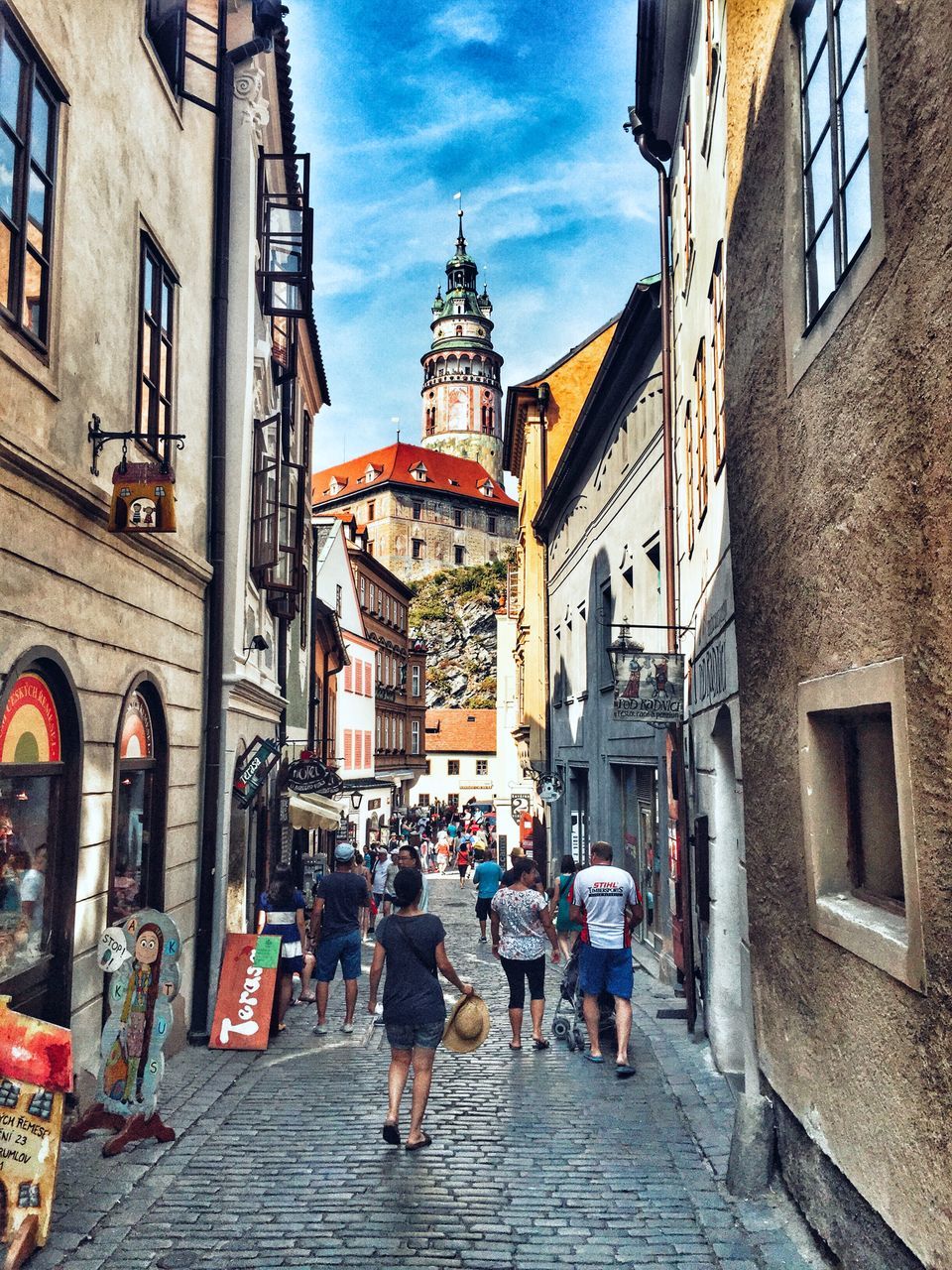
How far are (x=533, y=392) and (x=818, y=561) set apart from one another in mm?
26288

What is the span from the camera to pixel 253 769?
12672mm

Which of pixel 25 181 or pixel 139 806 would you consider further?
pixel 139 806

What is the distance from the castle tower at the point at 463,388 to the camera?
118 metres

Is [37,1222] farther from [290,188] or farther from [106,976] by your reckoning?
[290,188]

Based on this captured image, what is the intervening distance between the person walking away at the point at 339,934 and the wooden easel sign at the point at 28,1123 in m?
5.19

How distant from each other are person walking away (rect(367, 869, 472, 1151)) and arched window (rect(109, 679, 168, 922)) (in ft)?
8.40

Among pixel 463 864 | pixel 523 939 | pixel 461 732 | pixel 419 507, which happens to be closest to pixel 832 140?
pixel 523 939

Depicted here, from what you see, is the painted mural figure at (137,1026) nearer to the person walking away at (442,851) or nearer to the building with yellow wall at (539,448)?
the building with yellow wall at (539,448)

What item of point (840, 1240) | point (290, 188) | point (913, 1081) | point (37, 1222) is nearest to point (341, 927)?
point (37, 1222)

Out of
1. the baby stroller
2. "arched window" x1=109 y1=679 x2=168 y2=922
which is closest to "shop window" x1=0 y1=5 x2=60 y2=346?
"arched window" x1=109 y1=679 x2=168 y2=922

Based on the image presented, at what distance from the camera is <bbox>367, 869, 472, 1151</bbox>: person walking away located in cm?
682

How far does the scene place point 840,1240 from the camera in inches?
188

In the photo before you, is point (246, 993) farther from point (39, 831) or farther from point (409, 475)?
point (409, 475)

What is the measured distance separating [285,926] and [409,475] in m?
94.2
